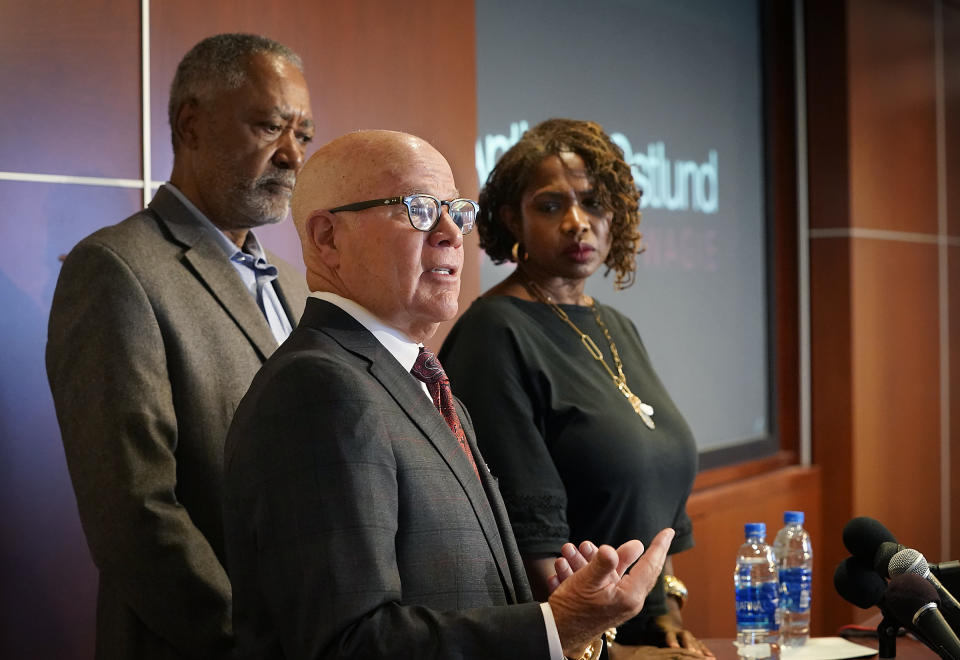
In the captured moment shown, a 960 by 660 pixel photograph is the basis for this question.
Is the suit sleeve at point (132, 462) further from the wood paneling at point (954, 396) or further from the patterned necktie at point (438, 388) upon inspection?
the wood paneling at point (954, 396)

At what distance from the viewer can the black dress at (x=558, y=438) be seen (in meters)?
2.16

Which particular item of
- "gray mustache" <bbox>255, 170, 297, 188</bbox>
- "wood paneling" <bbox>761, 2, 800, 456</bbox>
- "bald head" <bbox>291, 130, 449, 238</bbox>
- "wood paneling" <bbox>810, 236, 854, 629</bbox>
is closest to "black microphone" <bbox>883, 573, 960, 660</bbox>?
"bald head" <bbox>291, 130, 449, 238</bbox>

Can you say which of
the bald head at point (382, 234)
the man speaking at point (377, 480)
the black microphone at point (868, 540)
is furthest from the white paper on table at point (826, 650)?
the bald head at point (382, 234)

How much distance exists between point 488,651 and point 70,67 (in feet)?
5.60

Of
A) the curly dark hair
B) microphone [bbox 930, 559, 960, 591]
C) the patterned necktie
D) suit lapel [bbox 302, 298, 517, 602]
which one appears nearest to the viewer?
suit lapel [bbox 302, 298, 517, 602]

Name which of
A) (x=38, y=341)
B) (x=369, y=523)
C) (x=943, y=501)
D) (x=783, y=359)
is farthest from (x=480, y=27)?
(x=943, y=501)

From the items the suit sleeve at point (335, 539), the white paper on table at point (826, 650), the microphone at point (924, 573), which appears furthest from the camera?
the white paper on table at point (826, 650)

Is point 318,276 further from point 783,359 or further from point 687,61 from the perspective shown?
point 783,359

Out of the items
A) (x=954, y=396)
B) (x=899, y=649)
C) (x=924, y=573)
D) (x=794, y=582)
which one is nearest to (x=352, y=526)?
(x=924, y=573)

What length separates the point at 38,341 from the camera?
2.39 m

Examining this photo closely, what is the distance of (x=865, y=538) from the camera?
1.99 m

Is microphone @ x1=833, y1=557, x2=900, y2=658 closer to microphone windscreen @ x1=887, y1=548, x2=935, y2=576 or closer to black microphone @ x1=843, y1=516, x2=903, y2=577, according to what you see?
black microphone @ x1=843, y1=516, x2=903, y2=577

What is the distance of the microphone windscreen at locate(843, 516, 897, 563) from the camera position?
6.51 feet

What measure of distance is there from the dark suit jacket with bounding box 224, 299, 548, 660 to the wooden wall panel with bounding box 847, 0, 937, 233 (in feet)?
14.2
